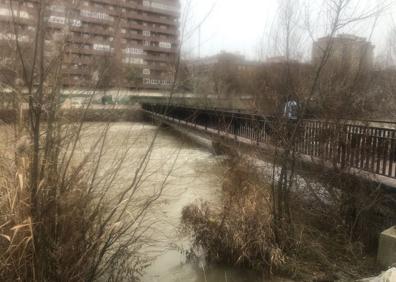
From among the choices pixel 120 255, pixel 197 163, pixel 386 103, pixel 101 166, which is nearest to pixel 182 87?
pixel 101 166

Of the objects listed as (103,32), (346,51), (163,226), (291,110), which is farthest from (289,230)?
(103,32)

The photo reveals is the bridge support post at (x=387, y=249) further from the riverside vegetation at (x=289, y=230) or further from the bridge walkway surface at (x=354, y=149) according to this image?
the bridge walkway surface at (x=354, y=149)

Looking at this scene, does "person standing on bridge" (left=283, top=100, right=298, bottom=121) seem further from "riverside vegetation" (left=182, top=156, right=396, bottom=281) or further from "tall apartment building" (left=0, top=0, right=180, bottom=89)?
"tall apartment building" (left=0, top=0, right=180, bottom=89)

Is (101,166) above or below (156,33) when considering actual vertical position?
below

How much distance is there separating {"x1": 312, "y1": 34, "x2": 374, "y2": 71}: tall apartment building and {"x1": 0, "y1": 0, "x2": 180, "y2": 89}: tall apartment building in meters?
2.22

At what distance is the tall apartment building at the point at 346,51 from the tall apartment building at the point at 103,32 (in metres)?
2.22

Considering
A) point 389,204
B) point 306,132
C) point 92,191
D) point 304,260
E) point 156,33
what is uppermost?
point 156,33

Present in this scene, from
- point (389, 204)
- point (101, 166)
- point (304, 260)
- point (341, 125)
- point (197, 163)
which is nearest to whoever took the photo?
point (101, 166)

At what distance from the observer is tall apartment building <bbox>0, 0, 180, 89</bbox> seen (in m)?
2.94

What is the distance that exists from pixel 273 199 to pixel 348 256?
4.13ft

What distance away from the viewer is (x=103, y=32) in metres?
3.46

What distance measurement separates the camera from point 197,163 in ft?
34.8

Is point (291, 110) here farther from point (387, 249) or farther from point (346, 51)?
point (387, 249)

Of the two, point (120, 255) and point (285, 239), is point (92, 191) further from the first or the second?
point (285, 239)
